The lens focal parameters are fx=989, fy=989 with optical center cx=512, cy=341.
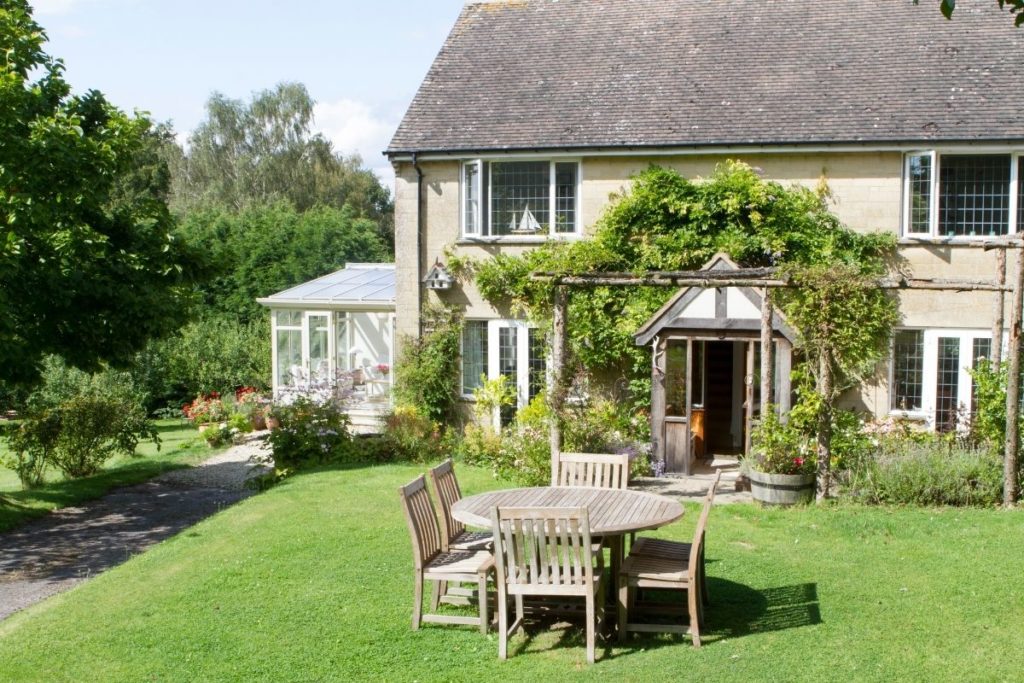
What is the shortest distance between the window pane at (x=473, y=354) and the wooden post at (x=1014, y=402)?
9.67m

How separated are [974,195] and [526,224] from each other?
800 centimetres

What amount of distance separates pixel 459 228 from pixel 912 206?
835 centimetres

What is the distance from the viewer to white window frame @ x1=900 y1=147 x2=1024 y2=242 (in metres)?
16.9

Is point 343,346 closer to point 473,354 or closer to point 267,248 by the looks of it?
point 267,248

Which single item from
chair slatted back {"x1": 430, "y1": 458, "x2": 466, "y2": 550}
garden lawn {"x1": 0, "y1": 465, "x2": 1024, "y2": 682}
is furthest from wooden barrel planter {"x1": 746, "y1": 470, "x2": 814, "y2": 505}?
chair slatted back {"x1": 430, "y1": 458, "x2": 466, "y2": 550}

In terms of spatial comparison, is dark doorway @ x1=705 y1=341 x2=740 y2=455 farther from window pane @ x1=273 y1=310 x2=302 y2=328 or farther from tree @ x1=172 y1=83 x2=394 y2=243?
tree @ x1=172 y1=83 x2=394 y2=243

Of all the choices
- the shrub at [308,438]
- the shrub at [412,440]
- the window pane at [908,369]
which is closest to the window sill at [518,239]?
the shrub at [412,440]

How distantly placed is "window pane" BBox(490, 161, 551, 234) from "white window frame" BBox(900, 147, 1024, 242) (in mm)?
6435

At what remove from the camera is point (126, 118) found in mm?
15195

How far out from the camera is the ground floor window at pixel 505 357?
1905 cm

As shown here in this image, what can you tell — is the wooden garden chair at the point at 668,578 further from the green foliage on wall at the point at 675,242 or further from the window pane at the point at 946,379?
the window pane at the point at 946,379

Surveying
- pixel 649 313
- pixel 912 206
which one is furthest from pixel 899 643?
pixel 912 206

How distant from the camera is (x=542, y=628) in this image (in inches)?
345

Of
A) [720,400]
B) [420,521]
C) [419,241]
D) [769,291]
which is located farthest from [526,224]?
[420,521]
